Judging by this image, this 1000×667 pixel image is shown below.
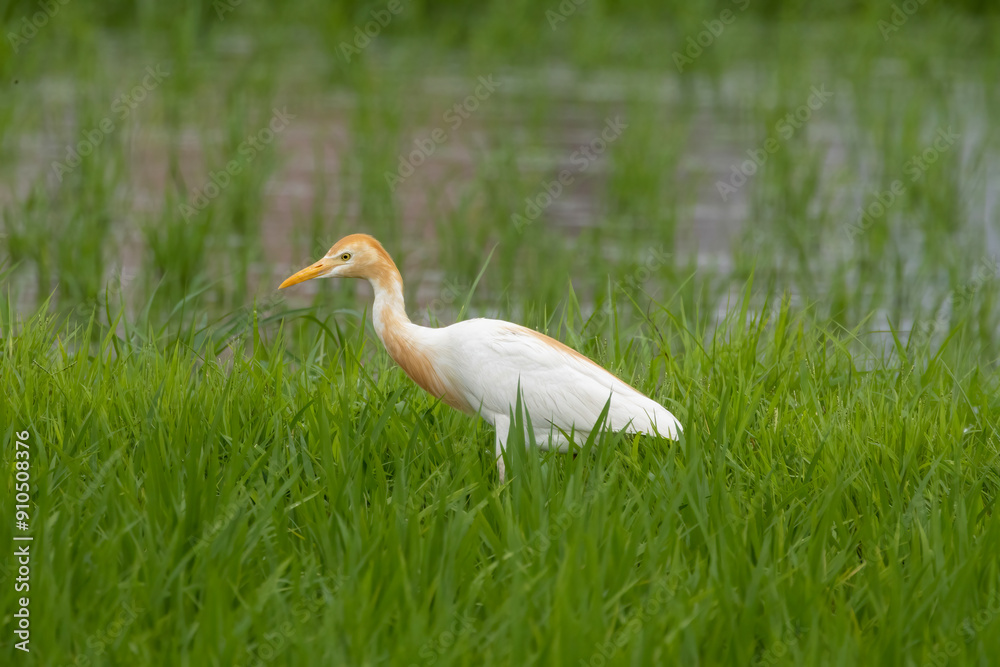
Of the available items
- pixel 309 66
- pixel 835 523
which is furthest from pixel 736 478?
pixel 309 66

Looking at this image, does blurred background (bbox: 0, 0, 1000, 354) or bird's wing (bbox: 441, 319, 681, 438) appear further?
blurred background (bbox: 0, 0, 1000, 354)

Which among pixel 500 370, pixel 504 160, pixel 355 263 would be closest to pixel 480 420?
pixel 500 370

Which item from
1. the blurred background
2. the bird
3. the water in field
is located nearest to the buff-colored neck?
the bird

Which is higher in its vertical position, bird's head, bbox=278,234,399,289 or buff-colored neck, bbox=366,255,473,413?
bird's head, bbox=278,234,399,289

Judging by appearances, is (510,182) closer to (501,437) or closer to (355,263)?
(355,263)

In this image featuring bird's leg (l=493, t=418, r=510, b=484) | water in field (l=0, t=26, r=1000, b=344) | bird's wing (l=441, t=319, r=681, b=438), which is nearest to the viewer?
bird's leg (l=493, t=418, r=510, b=484)

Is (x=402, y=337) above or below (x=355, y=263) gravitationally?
below

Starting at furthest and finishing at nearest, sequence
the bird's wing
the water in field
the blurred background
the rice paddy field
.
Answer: the water in field
the blurred background
the bird's wing
the rice paddy field

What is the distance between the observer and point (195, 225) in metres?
6.62

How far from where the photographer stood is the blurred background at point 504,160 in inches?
258

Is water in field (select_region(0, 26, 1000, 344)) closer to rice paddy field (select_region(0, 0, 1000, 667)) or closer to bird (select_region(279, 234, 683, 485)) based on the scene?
rice paddy field (select_region(0, 0, 1000, 667))

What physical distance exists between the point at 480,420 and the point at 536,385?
0.47 meters

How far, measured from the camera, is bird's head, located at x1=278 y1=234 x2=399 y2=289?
363 cm

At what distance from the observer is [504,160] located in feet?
27.0
